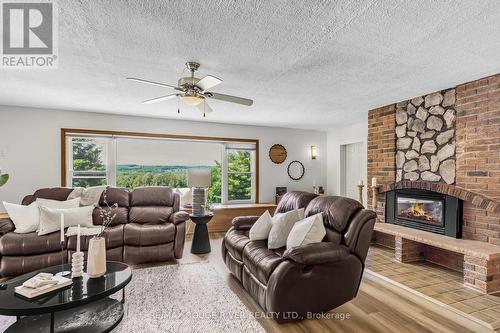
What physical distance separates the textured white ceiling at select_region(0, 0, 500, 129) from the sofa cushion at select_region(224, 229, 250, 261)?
74.1 inches

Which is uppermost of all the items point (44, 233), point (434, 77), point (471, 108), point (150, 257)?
point (434, 77)

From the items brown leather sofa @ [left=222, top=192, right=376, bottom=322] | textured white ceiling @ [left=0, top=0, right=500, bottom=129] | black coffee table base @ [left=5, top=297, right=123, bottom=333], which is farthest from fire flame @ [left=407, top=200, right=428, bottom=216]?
black coffee table base @ [left=5, top=297, right=123, bottom=333]

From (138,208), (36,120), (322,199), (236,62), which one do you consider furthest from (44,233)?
(322,199)

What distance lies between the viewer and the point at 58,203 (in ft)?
12.1

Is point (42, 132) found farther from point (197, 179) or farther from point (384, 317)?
point (384, 317)

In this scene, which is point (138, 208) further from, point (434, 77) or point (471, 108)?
point (471, 108)

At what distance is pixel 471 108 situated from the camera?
328cm

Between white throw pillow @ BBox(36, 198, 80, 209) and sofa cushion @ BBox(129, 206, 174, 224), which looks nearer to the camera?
white throw pillow @ BBox(36, 198, 80, 209)

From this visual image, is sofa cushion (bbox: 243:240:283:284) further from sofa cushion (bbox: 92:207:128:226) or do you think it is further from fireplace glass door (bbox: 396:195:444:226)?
fireplace glass door (bbox: 396:195:444:226)

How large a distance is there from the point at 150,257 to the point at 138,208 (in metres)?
0.84

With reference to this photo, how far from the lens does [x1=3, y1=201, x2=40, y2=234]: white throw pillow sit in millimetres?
3291

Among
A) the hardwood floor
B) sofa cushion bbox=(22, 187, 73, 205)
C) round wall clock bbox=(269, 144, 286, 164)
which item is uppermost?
round wall clock bbox=(269, 144, 286, 164)

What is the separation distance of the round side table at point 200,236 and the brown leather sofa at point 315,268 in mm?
1367

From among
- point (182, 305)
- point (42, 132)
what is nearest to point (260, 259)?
point (182, 305)
